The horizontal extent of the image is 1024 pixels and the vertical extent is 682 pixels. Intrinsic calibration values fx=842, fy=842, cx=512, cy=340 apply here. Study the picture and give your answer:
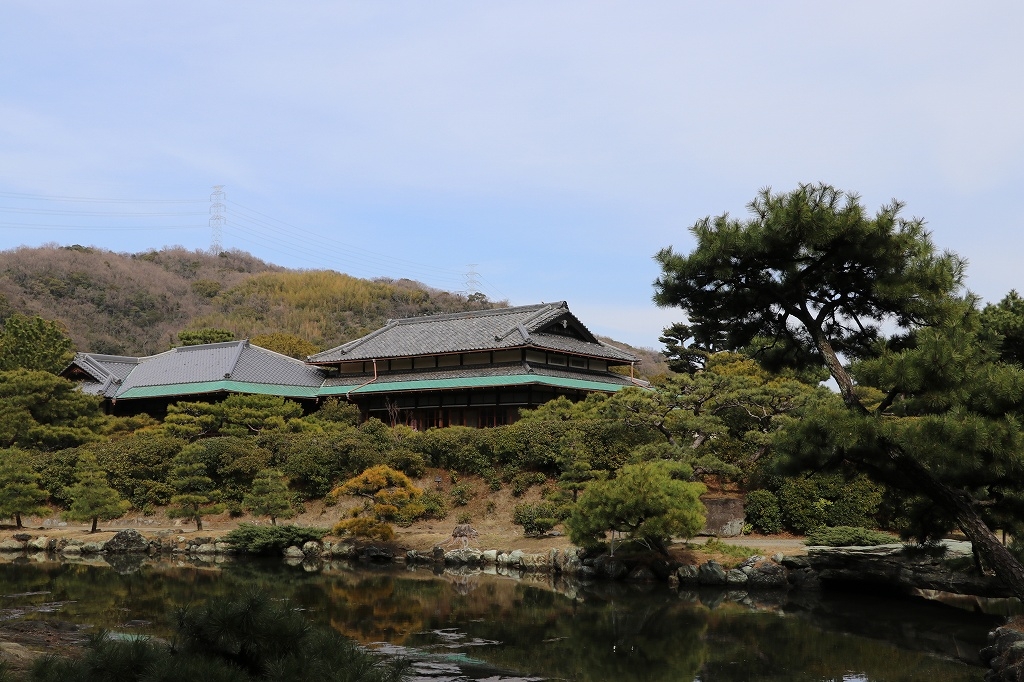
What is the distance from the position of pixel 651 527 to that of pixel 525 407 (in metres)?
14.5

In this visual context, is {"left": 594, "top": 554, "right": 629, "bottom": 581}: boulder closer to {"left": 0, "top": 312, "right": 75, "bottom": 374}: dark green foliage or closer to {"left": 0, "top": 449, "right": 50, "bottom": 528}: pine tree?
{"left": 0, "top": 449, "right": 50, "bottom": 528}: pine tree

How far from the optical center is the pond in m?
9.89

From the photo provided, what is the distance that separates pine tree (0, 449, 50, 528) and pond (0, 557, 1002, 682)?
6.46m

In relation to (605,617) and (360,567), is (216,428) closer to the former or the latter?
(360,567)

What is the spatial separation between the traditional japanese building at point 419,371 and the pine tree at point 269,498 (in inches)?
354

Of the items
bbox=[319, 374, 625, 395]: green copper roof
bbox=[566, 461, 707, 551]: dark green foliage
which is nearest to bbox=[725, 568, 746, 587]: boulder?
bbox=[566, 461, 707, 551]: dark green foliage

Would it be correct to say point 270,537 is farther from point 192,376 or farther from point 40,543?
point 192,376

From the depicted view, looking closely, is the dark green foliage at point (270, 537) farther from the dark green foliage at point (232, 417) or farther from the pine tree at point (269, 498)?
the dark green foliage at point (232, 417)

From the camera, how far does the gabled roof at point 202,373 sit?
1323 inches

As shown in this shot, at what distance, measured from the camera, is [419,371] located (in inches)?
1319

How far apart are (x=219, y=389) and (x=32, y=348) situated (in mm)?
7735

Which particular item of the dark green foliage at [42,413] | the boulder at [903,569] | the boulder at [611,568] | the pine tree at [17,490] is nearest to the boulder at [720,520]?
the boulder at [903,569]

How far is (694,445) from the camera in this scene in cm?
2050

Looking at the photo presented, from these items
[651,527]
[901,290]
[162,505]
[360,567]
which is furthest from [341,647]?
[162,505]
